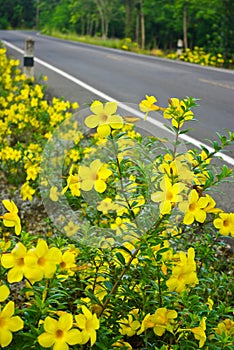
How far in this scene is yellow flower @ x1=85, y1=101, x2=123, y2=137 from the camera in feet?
5.86

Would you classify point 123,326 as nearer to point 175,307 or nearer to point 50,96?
point 175,307

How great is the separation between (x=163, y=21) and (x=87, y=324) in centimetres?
2709

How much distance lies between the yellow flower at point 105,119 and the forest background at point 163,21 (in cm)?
1551

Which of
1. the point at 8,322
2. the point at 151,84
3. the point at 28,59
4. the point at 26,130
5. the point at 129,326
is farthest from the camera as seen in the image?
the point at 151,84

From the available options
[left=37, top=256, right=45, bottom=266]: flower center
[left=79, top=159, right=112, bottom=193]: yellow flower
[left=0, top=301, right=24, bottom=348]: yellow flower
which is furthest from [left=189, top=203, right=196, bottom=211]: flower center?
[left=0, top=301, right=24, bottom=348]: yellow flower

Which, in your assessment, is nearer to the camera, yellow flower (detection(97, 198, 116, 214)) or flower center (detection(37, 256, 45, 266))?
flower center (detection(37, 256, 45, 266))

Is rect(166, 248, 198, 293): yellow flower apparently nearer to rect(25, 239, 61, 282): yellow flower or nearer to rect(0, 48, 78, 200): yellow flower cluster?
rect(25, 239, 61, 282): yellow flower

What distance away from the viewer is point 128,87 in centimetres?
1009

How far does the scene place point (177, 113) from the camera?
6.50 feet

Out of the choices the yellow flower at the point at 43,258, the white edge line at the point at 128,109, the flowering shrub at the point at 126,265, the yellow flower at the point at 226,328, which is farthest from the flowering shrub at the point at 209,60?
the yellow flower at the point at 43,258

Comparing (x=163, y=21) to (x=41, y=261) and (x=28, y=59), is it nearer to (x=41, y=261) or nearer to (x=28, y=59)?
(x=28, y=59)

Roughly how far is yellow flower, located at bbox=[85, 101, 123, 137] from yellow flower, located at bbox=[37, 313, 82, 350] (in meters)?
0.60

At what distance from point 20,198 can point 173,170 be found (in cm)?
291

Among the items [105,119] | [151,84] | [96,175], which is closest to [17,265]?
[96,175]
